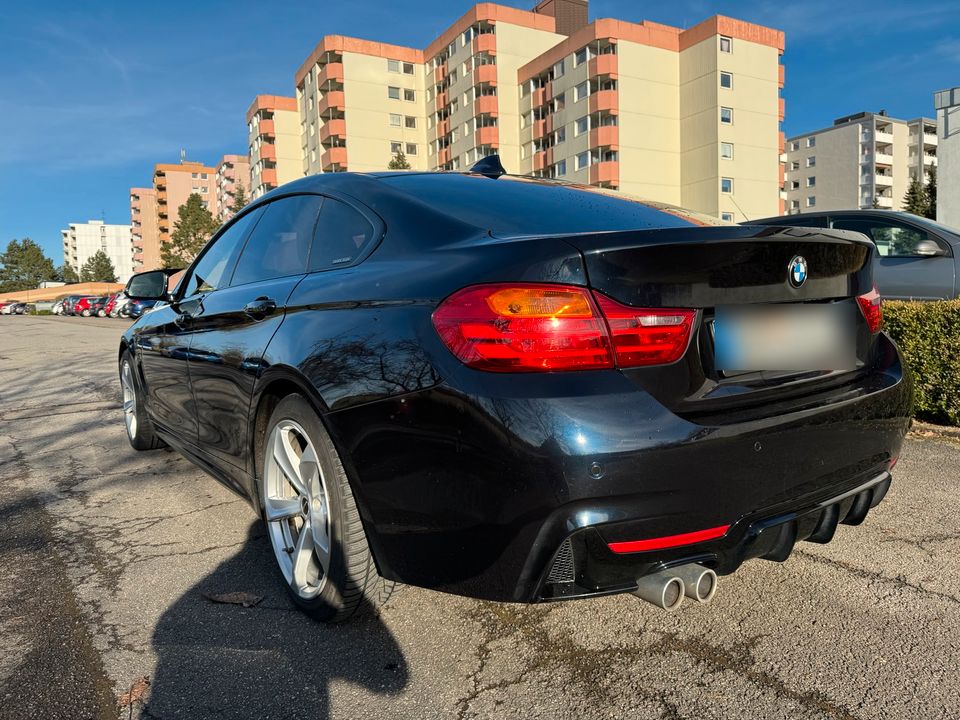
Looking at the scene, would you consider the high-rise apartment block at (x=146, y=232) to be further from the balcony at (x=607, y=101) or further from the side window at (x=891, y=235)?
the side window at (x=891, y=235)

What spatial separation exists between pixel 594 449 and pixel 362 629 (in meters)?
1.18

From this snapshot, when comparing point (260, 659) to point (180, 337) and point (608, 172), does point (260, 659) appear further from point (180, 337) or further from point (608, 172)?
point (608, 172)

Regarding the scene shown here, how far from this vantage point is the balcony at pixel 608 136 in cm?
5141

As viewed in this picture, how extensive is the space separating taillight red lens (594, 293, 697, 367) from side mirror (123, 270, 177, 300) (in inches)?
125

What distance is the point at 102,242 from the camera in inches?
6777

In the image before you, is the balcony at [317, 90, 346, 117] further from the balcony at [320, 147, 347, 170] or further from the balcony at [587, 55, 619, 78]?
the balcony at [587, 55, 619, 78]

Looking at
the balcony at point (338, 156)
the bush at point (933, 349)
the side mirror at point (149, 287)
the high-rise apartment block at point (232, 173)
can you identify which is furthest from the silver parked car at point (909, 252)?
the high-rise apartment block at point (232, 173)

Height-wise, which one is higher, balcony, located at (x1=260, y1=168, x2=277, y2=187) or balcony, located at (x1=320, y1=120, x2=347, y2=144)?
balcony, located at (x1=320, y1=120, x2=347, y2=144)

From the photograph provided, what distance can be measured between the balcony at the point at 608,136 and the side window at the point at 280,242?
5112 cm

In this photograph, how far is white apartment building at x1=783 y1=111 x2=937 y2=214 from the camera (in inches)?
3752

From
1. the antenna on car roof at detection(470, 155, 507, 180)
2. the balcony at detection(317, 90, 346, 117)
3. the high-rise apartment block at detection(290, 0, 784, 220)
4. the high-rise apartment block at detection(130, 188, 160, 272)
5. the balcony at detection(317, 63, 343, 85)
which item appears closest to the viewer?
the antenna on car roof at detection(470, 155, 507, 180)

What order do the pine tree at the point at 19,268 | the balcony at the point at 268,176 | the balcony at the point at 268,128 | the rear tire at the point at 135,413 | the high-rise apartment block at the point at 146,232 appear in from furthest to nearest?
the high-rise apartment block at the point at 146,232 < the pine tree at the point at 19,268 < the balcony at the point at 268,176 < the balcony at the point at 268,128 < the rear tire at the point at 135,413

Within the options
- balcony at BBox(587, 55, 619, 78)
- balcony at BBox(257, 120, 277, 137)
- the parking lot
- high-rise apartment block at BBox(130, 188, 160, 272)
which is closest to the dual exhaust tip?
the parking lot

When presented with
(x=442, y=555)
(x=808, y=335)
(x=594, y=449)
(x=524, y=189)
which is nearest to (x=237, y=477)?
(x=442, y=555)
